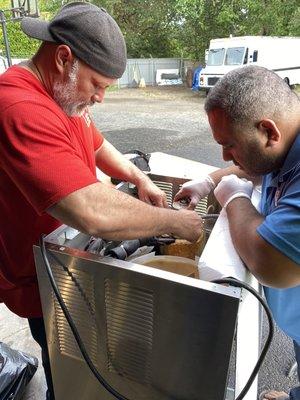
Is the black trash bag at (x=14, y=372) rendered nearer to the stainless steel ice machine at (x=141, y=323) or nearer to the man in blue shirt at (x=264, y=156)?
the stainless steel ice machine at (x=141, y=323)

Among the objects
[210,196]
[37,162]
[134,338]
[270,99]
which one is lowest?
[134,338]

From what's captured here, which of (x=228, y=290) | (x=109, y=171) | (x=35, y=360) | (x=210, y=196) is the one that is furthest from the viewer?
(x=35, y=360)

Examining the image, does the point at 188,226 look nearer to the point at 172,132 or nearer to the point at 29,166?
the point at 29,166

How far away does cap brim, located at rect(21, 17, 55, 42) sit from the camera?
3.99ft

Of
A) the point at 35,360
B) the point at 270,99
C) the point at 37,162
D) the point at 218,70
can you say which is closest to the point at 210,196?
the point at 270,99

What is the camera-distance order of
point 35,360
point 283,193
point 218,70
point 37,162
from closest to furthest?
point 37,162 < point 283,193 < point 35,360 < point 218,70

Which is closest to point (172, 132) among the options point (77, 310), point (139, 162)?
point (139, 162)

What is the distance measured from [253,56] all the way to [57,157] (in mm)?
14535

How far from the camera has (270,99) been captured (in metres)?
1.07

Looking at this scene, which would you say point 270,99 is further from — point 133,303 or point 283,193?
point 133,303

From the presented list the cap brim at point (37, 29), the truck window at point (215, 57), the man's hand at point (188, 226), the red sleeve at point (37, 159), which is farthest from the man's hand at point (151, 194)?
the truck window at point (215, 57)

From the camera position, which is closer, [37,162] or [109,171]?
[37,162]

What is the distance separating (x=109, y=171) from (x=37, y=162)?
2.46 feet

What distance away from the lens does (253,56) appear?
13.9 m
